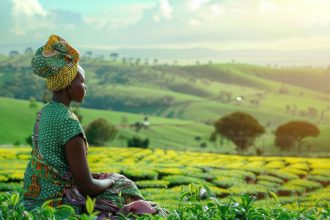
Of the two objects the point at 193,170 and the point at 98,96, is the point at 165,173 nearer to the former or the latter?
the point at 193,170

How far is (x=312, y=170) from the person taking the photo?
85.5 ft

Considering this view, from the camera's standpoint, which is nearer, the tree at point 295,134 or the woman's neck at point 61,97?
the woman's neck at point 61,97

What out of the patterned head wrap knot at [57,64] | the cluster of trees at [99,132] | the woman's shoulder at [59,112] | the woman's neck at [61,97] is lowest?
the cluster of trees at [99,132]

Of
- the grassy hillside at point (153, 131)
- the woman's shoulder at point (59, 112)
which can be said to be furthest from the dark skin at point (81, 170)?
the grassy hillside at point (153, 131)

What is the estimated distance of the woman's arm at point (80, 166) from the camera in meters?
4.80

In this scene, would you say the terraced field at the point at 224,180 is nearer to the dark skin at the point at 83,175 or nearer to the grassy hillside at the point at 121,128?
the dark skin at the point at 83,175

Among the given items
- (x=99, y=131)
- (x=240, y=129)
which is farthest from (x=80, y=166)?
(x=99, y=131)

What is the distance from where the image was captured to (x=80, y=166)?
4.80 metres

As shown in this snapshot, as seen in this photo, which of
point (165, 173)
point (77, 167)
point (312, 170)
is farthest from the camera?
point (312, 170)

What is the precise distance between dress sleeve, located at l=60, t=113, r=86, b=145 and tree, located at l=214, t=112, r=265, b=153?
68.5 meters

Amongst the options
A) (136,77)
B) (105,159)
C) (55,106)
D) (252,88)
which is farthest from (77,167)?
(252,88)

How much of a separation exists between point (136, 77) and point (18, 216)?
592 feet

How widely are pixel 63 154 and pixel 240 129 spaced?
70.5 meters

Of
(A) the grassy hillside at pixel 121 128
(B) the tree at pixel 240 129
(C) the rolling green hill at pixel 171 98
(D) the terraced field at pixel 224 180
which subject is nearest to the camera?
(D) the terraced field at pixel 224 180
